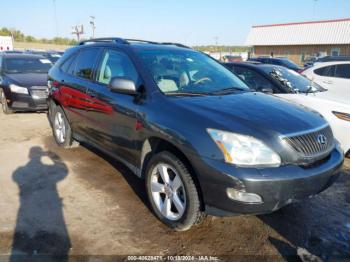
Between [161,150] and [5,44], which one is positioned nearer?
[161,150]

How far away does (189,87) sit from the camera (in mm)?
3908

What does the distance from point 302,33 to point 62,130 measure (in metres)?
36.4

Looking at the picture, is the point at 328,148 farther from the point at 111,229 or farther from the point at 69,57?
the point at 69,57

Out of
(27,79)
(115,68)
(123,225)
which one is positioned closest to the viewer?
(123,225)

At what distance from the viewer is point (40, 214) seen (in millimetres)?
3680

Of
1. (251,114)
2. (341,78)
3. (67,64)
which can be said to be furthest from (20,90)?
(341,78)

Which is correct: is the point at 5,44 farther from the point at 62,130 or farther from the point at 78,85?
the point at 78,85

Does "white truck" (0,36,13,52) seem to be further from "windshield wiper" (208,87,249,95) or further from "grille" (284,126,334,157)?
"grille" (284,126,334,157)

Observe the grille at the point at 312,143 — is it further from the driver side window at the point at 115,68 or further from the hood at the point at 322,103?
the hood at the point at 322,103

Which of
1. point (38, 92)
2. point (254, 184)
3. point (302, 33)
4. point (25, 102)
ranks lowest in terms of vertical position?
point (25, 102)

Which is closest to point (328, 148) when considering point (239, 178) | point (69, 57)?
point (239, 178)

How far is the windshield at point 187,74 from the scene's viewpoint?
3.84 meters

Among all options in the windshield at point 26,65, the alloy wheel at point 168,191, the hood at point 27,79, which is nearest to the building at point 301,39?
the windshield at point 26,65

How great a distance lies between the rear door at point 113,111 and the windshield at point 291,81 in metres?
3.29
